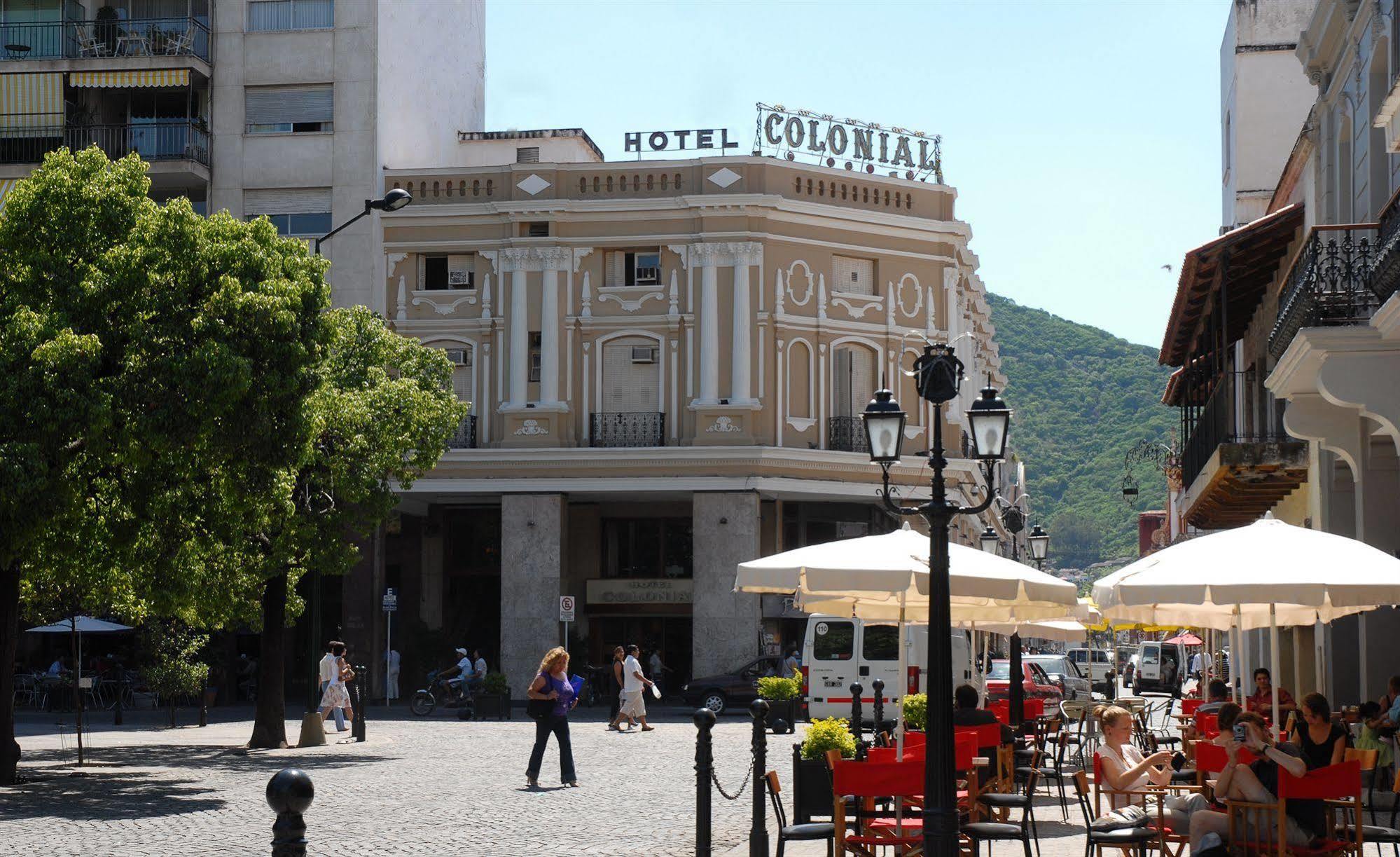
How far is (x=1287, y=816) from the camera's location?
10625 mm

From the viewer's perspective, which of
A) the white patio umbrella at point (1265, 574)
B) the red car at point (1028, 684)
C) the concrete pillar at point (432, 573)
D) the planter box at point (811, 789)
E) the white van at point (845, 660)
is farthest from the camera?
the concrete pillar at point (432, 573)

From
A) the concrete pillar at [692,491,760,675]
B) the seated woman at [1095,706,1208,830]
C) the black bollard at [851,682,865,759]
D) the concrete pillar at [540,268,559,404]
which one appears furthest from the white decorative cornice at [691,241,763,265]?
the seated woman at [1095,706,1208,830]

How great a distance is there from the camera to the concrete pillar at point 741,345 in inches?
1683

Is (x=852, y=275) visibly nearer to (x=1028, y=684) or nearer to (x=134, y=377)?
(x=1028, y=684)

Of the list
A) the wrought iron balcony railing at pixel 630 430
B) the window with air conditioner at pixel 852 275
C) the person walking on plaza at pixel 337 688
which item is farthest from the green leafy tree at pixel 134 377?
the window with air conditioner at pixel 852 275

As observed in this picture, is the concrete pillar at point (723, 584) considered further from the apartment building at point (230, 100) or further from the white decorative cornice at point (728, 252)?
the apartment building at point (230, 100)

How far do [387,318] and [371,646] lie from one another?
26.1ft

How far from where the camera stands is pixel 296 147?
147ft

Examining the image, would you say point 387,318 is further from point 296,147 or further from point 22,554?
point 22,554

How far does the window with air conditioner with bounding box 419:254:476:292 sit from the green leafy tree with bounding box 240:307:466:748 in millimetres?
16098

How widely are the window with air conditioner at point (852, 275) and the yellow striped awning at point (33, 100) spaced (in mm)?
19429

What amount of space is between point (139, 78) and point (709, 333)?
15.4m

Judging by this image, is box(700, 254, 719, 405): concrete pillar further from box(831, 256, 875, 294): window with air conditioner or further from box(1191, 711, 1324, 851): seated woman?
box(1191, 711, 1324, 851): seated woman

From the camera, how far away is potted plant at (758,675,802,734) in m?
31.4
